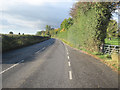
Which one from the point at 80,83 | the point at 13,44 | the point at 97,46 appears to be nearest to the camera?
the point at 80,83

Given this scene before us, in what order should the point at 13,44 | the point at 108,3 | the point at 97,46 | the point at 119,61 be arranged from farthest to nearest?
the point at 13,44 → the point at 97,46 → the point at 108,3 → the point at 119,61

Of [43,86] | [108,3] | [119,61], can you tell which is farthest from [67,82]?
[108,3]

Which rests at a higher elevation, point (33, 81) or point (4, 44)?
point (4, 44)

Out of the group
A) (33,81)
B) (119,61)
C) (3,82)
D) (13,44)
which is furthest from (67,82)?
(13,44)

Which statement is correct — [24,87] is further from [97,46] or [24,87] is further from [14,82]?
[97,46]

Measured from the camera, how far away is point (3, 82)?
186 inches

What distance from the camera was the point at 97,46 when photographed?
46.2 ft

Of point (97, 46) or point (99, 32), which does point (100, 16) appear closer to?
point (99, 32)

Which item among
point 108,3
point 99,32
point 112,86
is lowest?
point 112,86

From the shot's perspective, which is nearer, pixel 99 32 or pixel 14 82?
pixel 14 82

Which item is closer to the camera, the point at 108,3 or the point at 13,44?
the point at 108,3

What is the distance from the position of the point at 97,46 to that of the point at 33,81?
38.6ft

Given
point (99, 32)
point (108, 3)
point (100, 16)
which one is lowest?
point (99, 32)

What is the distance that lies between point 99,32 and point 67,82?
10.5 metres
